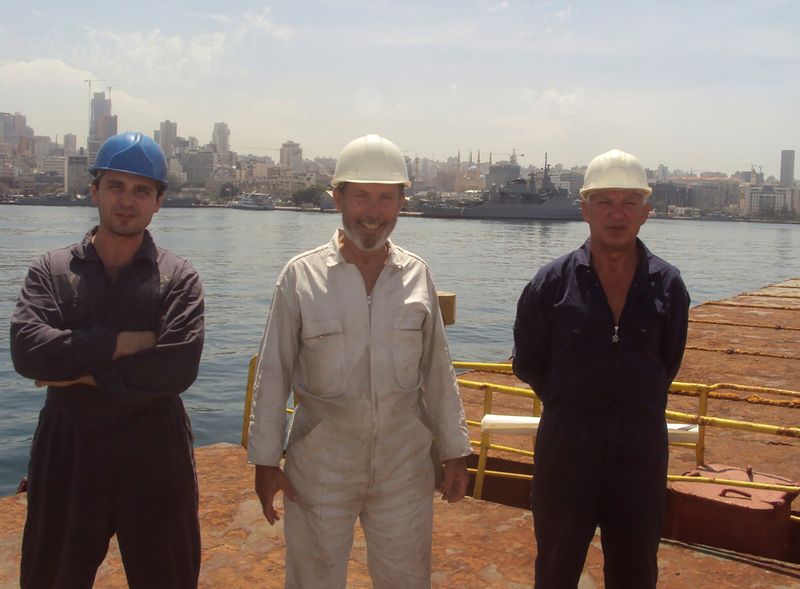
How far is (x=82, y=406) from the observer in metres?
2.81

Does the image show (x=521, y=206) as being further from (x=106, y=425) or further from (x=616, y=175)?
(x=106, y=425)

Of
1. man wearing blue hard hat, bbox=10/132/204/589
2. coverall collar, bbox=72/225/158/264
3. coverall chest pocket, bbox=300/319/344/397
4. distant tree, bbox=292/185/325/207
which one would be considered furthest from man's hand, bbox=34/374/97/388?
distant tree, bbox=292/185/325/207

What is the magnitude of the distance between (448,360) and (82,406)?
4.13 feet

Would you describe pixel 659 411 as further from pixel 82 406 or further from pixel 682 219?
pixel 682 219

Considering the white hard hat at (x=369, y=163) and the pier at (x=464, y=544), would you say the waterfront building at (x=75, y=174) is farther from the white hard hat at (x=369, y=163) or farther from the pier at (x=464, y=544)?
the white hard hat at (x=369, y=163)

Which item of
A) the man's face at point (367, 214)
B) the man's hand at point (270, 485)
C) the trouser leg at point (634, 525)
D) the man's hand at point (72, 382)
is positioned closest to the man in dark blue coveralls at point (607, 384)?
the trouser leg at point (634, 525)

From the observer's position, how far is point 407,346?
297cm

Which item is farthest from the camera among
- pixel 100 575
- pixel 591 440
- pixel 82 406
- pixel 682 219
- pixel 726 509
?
pixel 682 219

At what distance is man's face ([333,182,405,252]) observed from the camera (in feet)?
9.74

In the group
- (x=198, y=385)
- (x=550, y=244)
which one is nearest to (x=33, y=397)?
(x=198, y=385)

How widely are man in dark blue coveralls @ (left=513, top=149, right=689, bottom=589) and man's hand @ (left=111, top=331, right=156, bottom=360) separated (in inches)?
53.4

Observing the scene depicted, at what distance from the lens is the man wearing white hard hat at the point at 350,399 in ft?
9.58

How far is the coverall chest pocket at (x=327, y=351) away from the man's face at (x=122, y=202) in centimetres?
68

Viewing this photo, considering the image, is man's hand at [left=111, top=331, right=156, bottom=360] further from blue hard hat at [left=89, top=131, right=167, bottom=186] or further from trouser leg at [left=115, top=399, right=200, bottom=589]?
Answer: blue hard hat at [left=89, top=131, right=167, bottom=186]
